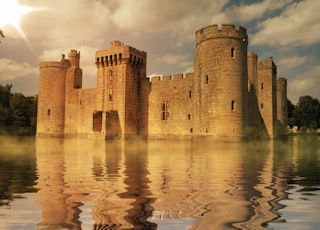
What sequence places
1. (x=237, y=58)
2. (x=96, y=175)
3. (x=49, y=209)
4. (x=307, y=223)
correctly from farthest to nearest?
(x=237, y=58), (x=96, y=175), (x=49, y=209), (x=307, y=223)

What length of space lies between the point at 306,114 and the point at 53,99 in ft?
165

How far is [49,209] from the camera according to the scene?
4480 millimetres

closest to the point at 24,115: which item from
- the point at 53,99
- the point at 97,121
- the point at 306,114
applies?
the point at 53,99

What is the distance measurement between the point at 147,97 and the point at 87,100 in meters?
7.72

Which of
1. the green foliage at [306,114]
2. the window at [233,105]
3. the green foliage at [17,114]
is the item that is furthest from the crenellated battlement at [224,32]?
the green foliage at [306,114]

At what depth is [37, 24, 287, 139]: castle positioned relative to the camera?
961 inches

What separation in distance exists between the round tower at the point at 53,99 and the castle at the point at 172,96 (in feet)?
0.38

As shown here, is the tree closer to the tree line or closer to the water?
the tree line

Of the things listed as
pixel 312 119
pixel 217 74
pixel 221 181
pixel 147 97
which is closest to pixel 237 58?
pixel 217 74

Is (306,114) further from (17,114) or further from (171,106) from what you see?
(17,114)

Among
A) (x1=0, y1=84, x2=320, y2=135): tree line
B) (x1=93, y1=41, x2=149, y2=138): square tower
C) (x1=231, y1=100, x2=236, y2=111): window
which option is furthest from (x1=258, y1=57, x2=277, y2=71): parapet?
(x1=0, y1=84, x2=320, y2=135): tree line

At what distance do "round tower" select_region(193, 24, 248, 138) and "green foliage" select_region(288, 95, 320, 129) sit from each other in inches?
1787

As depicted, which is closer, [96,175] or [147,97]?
[96,175]

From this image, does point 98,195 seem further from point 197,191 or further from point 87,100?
point 87,100
